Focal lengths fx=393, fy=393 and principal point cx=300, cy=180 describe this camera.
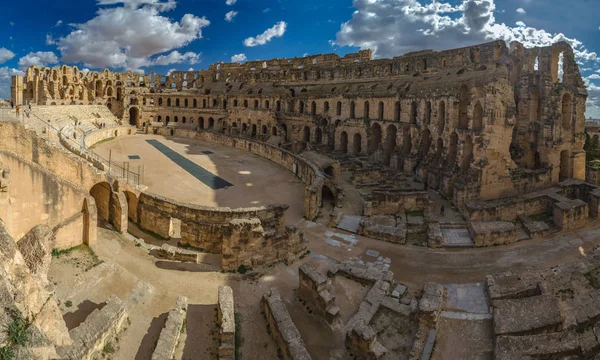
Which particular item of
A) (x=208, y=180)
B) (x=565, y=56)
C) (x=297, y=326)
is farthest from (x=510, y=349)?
(x=565, y=56)

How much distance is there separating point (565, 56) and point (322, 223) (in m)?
20.1

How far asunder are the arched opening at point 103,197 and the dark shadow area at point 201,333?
7.91m

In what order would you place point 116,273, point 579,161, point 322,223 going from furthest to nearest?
point 579,161 → point 322,223 → point 116,273

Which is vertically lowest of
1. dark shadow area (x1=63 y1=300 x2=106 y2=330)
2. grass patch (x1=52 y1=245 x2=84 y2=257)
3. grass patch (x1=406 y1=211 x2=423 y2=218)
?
dark shadow area (x1=63 y1=300 x2=106 y2=330)

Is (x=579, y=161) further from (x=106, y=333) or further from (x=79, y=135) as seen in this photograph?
(x=79, y=135)

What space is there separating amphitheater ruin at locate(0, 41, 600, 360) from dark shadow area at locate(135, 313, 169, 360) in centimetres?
5

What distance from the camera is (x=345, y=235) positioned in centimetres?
1775

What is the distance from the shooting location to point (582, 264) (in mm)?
13430

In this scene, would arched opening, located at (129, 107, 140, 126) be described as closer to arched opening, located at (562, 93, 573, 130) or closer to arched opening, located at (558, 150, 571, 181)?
arched opening, located at (562, 93, 573, 130)

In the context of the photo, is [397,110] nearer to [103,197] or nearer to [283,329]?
[103,197]

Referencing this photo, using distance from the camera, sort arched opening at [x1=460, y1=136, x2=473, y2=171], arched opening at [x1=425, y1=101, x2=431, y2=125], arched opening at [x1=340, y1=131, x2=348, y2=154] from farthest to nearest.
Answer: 1. arched opening at [x1=340, y1=131, x2=348, y2=154]
2. arched opening at [x1=425, y1=101, x2=431, y2=125]
3. arched opening at [x1=460, y1=136, x2=473, y2=171]

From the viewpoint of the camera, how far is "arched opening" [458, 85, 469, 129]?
973 inches

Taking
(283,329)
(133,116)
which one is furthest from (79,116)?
(283,329)

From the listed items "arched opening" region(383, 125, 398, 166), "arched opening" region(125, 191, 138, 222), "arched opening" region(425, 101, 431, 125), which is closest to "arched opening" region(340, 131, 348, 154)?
"arched opening" region(383, 125, 398, 166)
